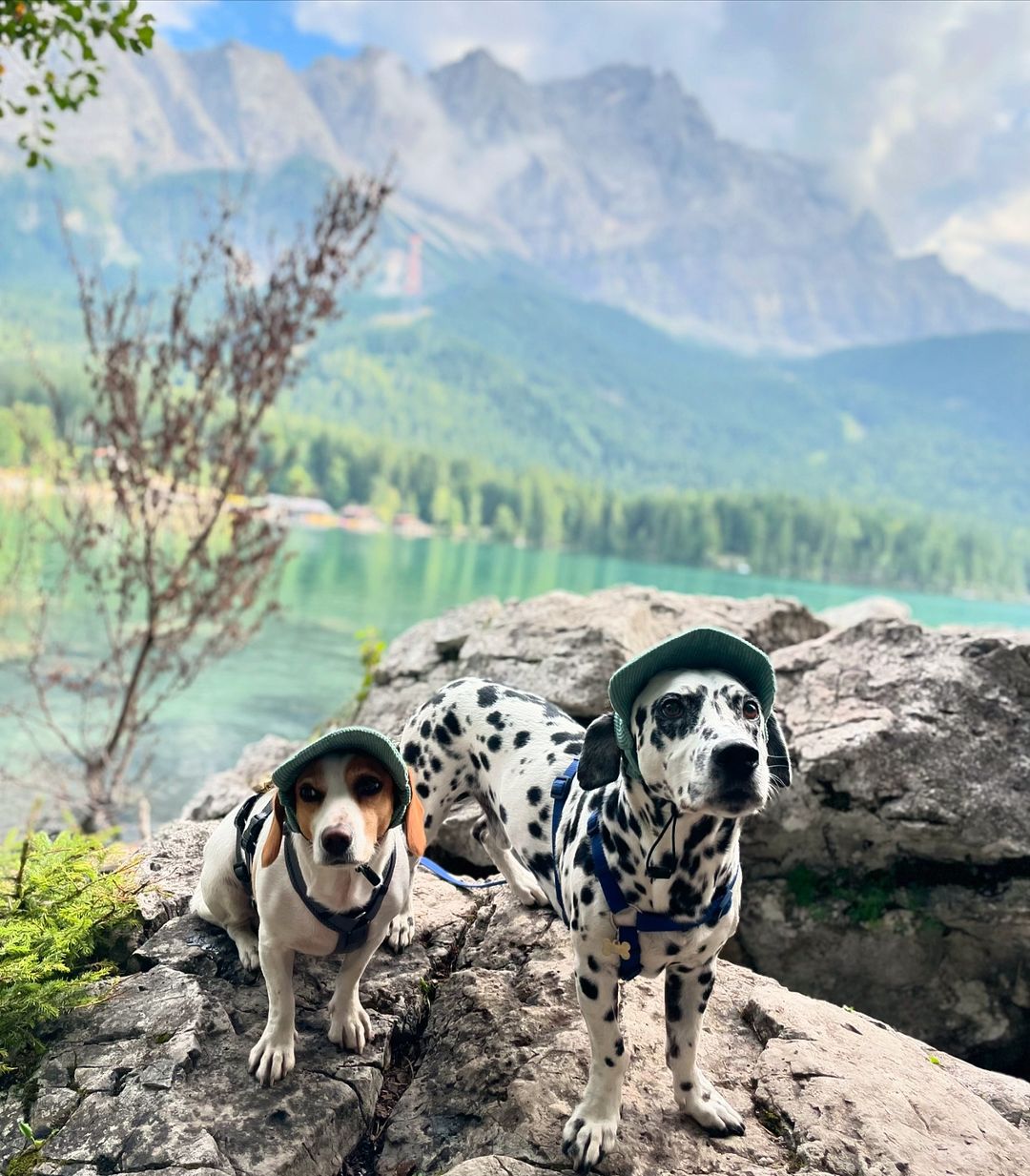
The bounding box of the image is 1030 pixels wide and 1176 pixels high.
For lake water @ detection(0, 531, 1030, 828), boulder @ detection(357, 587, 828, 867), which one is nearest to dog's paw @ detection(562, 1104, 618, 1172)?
boulder @ detection(357, 587, 828, 867)

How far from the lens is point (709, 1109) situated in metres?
3.31

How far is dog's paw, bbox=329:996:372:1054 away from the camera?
3518 mm

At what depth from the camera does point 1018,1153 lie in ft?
11.1

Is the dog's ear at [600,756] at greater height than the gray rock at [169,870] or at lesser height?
greater

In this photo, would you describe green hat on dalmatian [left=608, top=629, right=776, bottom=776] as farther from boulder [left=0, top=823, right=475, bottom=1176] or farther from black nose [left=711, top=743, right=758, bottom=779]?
boulder [left=0, top=823, right=475, bottom=1176]

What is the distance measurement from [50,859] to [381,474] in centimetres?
12350

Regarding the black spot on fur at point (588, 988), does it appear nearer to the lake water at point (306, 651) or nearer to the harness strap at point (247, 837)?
the harness strap at point (247, 837)

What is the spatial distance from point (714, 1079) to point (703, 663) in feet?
6.30

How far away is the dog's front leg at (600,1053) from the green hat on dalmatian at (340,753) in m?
0.96

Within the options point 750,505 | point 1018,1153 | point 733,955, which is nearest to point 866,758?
point 733,955

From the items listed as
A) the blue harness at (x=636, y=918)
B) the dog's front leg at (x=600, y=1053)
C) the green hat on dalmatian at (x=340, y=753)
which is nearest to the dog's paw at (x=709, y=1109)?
the dog's front leg at (x=600, y=1053)

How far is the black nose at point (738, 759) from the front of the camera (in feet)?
8.28

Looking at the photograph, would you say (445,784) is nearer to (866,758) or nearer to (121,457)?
(866,758)

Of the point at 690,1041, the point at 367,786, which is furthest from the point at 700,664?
the point at 690,1041
